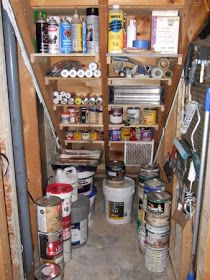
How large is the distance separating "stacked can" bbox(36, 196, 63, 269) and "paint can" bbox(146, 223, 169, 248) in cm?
Result: 57

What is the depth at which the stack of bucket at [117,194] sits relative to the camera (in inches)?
90.9

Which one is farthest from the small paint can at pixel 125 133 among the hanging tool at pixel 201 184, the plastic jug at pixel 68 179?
the hanging tool at pixel 201 184

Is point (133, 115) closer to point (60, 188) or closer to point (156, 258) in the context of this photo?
point (60, 188)

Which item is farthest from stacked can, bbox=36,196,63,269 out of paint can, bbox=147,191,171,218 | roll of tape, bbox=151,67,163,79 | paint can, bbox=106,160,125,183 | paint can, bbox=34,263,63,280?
roll of tape, bbox=151,67,163,79

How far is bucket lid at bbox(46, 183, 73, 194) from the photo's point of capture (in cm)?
183

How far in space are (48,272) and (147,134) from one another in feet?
4.71

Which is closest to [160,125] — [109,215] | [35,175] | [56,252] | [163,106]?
[163,106]

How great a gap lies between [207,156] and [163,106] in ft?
2.86

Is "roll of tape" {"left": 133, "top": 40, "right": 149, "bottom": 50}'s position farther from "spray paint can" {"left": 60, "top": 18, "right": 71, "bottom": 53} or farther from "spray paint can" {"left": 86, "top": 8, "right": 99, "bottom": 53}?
"spray paint can" {"left": 60, "top": 18, "right": 71, "bottom": 53}

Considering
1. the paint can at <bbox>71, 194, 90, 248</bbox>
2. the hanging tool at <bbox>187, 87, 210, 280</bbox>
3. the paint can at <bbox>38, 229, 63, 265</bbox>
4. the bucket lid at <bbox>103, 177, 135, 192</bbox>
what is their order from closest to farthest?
the hanging tool at <bbox>187, 87, 210, 280</bbox> < the paint can at <bbox>38, 229, 63, 265</bbox> < the paint can at <bbox>71, 194, 90, 248</bbox> < the bucket lid at <bbox>103, 177, 135, 192</bbox>

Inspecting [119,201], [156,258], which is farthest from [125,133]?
[156,258]

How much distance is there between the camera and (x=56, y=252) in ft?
5.82

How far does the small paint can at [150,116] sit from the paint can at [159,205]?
2.35ft

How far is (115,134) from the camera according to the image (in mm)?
2525
